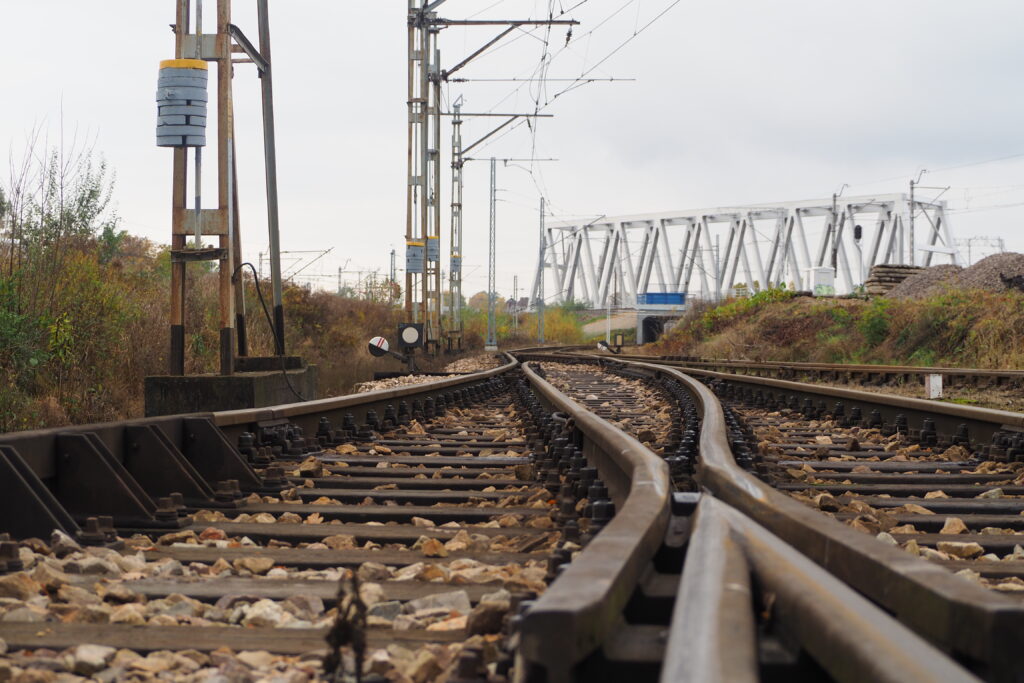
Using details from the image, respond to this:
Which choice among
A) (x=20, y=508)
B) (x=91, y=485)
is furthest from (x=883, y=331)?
(x=20, y=508)

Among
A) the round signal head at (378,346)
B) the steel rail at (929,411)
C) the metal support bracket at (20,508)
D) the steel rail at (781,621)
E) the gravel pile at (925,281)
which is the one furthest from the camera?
the gravel pile at (925,281)

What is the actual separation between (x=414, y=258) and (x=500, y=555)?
20.7 meters

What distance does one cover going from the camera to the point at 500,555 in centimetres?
318

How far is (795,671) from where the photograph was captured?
1551mm

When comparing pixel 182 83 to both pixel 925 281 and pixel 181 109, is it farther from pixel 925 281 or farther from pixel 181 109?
pixel 925 281

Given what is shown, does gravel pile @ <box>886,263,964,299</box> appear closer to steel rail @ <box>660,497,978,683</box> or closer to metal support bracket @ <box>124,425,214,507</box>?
metal support bracket @ <box>124,425,214,507</box>

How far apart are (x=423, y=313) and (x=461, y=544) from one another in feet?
69.7

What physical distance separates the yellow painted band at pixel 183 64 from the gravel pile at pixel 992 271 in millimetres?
21647

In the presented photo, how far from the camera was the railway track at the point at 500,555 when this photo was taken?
1521mm

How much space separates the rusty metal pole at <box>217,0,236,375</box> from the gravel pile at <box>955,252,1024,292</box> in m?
21.0

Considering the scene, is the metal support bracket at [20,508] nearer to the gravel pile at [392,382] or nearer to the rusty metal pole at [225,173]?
the rusty metal pole at [225,173]

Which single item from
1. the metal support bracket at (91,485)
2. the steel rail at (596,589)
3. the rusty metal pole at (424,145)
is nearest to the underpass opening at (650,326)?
the rusty metal pole at (424,145)

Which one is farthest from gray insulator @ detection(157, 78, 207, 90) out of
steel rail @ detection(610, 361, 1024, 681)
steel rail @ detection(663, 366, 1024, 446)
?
steel rail @ detection(610, 361, 1024, 681)

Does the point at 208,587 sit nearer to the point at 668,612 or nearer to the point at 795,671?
the point at 668,612
